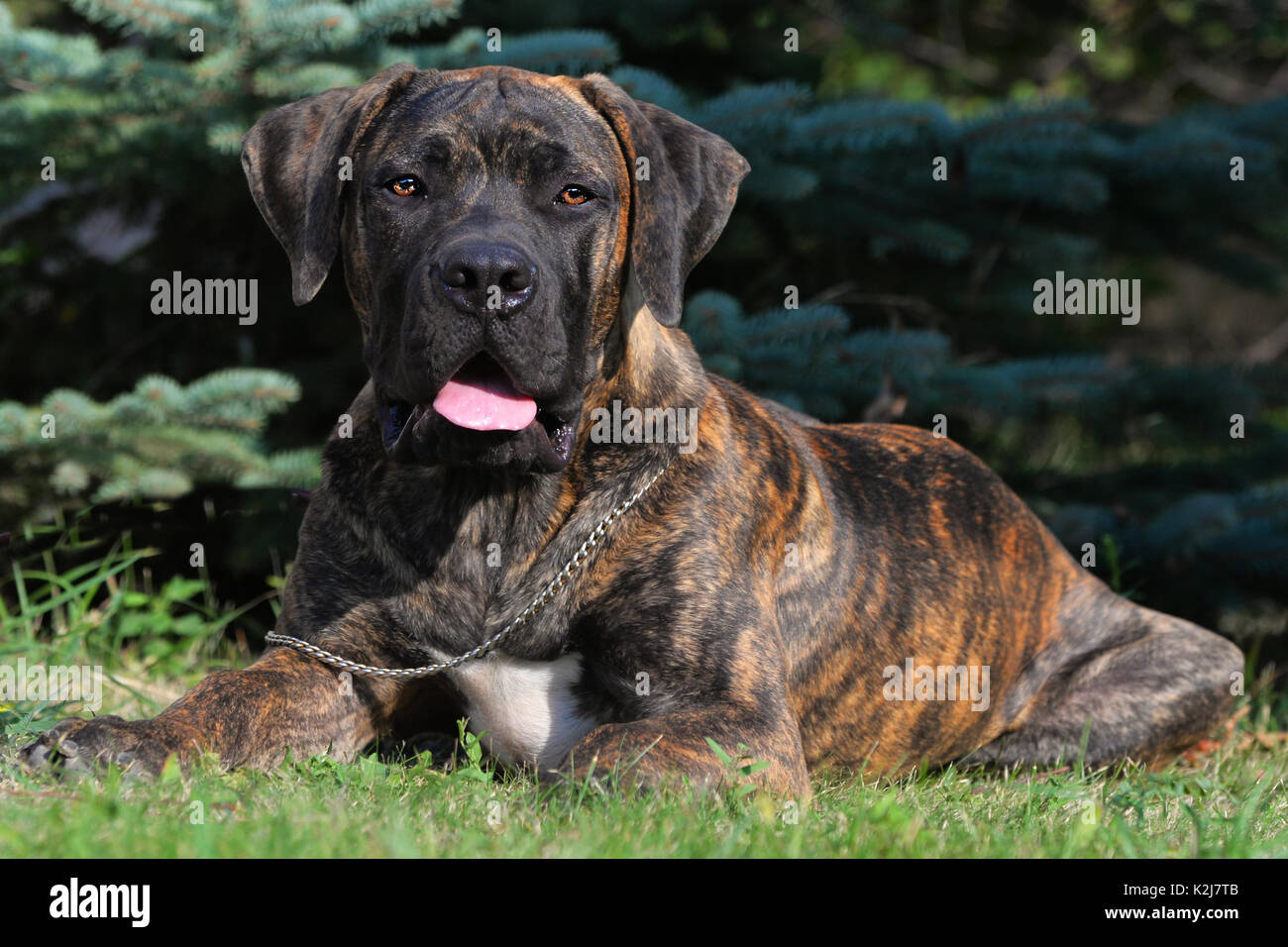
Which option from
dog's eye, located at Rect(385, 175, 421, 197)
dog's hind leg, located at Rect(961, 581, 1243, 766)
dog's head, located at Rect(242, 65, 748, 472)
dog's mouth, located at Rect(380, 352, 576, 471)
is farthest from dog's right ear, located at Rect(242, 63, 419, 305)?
dog's hind leg, located at Rect(961, 581, 1243, 766)

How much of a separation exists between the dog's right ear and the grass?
4.22 feet

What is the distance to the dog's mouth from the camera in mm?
3289

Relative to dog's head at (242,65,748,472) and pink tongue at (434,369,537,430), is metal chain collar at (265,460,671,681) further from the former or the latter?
pink tongue at (434,369,537,430)

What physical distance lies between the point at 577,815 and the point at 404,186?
1.62 meters

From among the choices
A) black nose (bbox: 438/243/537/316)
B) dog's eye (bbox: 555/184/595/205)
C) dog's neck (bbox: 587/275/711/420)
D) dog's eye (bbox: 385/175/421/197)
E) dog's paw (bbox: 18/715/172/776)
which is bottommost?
dog's paw (bbox: 18/715/172/776)

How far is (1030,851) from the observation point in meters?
2.79

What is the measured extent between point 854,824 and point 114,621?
3678mm

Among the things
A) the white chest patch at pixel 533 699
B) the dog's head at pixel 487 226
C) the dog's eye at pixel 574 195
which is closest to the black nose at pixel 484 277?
the dog's head at pixel 487 226

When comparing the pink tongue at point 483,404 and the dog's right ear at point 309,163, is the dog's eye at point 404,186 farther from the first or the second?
the pink tongue at point 483,404

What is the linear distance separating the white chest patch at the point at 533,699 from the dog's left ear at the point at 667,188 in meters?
0.93

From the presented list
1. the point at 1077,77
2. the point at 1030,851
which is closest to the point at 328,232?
the point at 1030,851

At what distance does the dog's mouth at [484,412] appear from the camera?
3.29 meters

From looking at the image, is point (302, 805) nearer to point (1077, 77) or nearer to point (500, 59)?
point (500, 59)

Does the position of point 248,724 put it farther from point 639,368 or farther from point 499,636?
point 639,368
